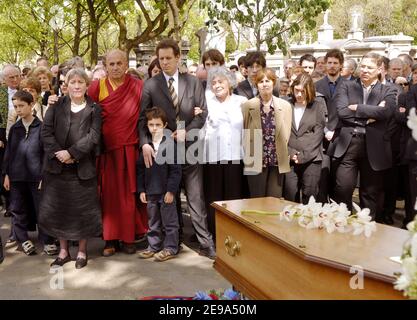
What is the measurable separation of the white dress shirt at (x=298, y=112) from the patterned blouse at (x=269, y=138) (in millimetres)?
341

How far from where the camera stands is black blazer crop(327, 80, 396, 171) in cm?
510

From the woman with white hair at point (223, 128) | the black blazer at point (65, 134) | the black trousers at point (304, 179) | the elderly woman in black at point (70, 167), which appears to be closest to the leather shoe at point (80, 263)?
the elderly woman in black at point (70, 167)

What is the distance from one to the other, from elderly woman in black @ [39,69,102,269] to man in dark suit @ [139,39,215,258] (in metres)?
0.51

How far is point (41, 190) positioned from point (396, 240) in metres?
3.48

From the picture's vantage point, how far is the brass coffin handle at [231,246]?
3.18m

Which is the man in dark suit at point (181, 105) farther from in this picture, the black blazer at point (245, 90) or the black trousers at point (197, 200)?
the black blazer at point (245, 90)

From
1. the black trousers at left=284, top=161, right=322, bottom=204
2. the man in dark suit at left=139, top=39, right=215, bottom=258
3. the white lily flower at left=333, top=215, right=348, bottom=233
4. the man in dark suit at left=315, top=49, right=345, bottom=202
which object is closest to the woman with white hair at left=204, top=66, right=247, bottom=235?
the man in dark suit at left=139, top=39, right=215, bottom=258

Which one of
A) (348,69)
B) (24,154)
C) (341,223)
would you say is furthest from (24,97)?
(348,69)

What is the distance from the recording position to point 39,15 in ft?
81.0

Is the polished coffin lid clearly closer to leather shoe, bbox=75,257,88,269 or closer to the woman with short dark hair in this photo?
the woman with short dark hair

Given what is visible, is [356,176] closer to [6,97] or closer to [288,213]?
[288,213]

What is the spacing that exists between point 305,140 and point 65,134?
7.49 feet
